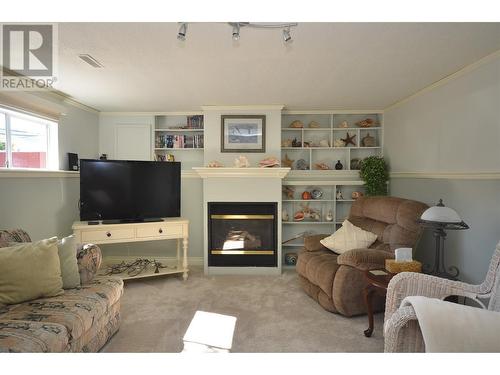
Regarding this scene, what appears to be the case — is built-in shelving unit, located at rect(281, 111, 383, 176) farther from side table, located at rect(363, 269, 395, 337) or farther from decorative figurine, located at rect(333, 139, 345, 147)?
side table, located at rect(363, 269, 395, 337)

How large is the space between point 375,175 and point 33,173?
3958 millimetres

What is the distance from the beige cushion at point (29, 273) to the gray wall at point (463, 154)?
10.7 feet

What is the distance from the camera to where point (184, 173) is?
4.14 meters

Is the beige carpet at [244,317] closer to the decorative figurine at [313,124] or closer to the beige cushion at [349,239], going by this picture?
the beige cushion at [349,239]

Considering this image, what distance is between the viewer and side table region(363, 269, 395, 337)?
6.69 ft

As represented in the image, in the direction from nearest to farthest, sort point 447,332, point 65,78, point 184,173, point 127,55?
point 447,332 < point 127,55 < point 65,78 < point 184,173

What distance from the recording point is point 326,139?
4172mm

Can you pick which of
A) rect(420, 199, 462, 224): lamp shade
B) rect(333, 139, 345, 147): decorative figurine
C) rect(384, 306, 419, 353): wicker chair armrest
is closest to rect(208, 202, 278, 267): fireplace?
rect(333, 139, 345, 147): decorative figurine

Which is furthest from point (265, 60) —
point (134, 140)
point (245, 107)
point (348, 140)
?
point (134, 140)

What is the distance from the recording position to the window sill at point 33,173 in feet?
8.27

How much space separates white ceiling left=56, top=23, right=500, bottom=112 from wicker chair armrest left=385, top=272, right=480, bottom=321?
1568mm
